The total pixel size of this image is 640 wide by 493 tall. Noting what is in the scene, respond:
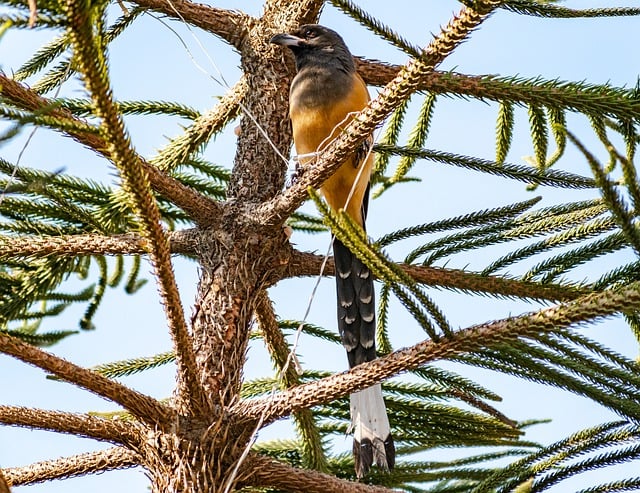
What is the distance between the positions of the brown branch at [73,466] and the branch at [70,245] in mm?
629

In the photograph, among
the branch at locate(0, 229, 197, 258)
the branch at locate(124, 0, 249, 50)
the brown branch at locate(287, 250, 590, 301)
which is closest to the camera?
the brown branch at locate(287, 250, 590, 301)

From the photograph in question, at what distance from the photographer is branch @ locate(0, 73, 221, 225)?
240 cm

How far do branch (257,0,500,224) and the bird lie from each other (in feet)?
2.00

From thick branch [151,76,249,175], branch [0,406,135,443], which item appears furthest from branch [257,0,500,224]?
thick branch [151,76,249,175]

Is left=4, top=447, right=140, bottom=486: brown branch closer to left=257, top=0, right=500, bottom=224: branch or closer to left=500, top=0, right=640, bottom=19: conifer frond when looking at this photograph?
left=257, top=0, right=500, bottom=224: branch

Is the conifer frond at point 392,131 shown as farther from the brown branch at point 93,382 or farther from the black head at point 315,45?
the brown branch at point 93,382

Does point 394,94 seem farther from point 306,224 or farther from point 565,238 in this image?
point 306,224

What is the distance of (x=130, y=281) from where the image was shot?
14.9ft

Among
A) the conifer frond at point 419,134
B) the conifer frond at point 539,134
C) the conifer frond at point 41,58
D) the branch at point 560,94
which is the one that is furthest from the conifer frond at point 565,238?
the conifer frond at point 41,58

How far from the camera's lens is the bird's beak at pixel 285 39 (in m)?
3.41

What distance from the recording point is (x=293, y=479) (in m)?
2.51

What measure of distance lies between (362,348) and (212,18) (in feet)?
4.82

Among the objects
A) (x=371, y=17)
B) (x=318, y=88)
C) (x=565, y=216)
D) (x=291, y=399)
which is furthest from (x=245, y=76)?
(x=291, y=399)

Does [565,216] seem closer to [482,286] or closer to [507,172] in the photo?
[507,172]
